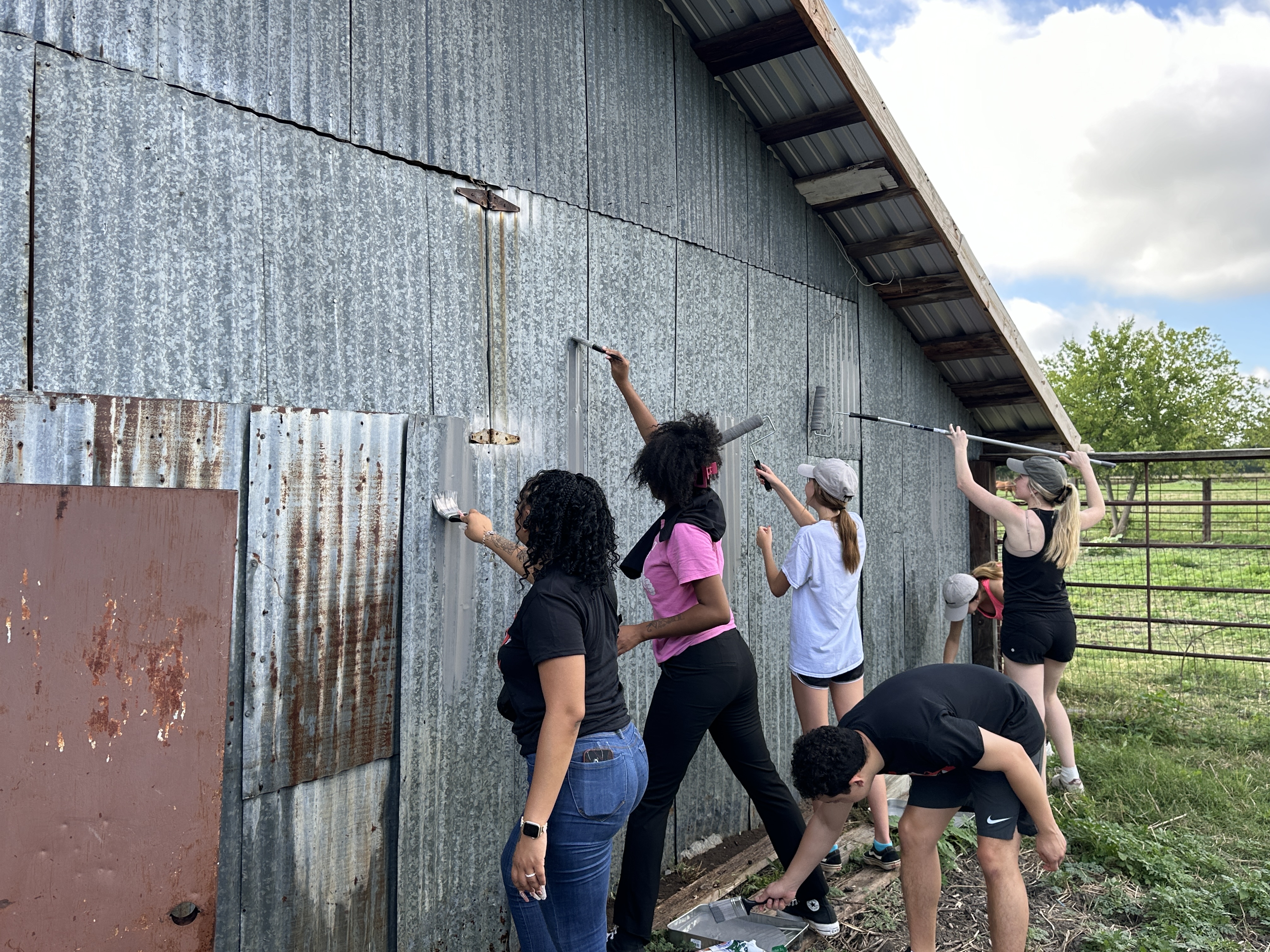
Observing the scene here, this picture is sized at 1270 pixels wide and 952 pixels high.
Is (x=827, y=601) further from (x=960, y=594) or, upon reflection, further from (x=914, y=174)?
(x=914, y=174)

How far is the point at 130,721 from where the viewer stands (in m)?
2.35

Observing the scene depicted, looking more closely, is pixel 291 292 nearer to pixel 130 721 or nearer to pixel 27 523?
pixel 27 523

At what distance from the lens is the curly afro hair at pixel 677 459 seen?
3408 mm

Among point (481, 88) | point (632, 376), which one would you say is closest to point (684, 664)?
point (632, 376)

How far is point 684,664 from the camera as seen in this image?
3.48 meters

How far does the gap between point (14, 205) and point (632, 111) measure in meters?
2.84

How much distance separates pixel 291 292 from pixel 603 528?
132 centimetres

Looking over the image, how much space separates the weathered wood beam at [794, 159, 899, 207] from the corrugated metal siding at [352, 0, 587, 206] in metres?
2.00

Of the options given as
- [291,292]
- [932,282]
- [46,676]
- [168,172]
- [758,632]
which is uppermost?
[932,282]

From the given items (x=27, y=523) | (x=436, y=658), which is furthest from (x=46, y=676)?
(x=436, y=658)

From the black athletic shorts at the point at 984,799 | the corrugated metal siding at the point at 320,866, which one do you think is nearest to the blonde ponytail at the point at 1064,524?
the black athletic shorts at the point at 984,799

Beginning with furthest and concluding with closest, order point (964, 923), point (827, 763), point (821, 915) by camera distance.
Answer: point (964, 923) → point (821, 915) → point (827, 763)

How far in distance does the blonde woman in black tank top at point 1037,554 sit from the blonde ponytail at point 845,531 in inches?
40.0

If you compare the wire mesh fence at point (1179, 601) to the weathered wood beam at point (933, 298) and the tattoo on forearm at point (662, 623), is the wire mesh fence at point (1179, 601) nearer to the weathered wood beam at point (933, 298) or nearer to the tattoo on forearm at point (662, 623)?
the weathered wood beam at point (933, 298)
